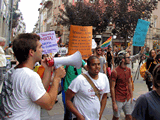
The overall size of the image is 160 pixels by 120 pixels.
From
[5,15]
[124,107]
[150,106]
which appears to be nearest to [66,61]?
[150,106]

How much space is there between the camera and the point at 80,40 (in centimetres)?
394

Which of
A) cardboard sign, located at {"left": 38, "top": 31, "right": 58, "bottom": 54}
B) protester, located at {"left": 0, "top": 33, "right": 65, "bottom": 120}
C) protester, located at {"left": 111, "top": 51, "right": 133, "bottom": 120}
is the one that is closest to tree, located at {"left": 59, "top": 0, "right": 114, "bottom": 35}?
cardboard sign, located at {"left": 38, "top": 31, "right": 58, "bottom": 54}

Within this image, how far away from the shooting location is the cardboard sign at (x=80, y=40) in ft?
12.7

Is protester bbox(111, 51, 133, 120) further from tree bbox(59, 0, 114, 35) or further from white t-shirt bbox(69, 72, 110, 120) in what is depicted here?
tree bbox(59, 0, 114, 35)

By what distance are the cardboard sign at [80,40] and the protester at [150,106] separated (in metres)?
2.56

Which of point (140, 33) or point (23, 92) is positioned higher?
point (140, 33)

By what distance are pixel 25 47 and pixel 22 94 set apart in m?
0.42

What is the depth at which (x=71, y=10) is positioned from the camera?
16641 millimetres

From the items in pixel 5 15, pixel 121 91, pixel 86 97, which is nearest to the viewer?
pixel 86 97

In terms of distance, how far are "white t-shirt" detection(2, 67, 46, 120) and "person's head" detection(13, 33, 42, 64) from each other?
16cm

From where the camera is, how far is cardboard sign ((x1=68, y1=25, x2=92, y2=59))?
3.87 m

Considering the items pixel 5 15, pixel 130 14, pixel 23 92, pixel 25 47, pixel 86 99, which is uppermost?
pixel 5 15

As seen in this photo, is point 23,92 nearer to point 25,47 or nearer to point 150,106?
point 25,47

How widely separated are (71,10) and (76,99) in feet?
51.2
